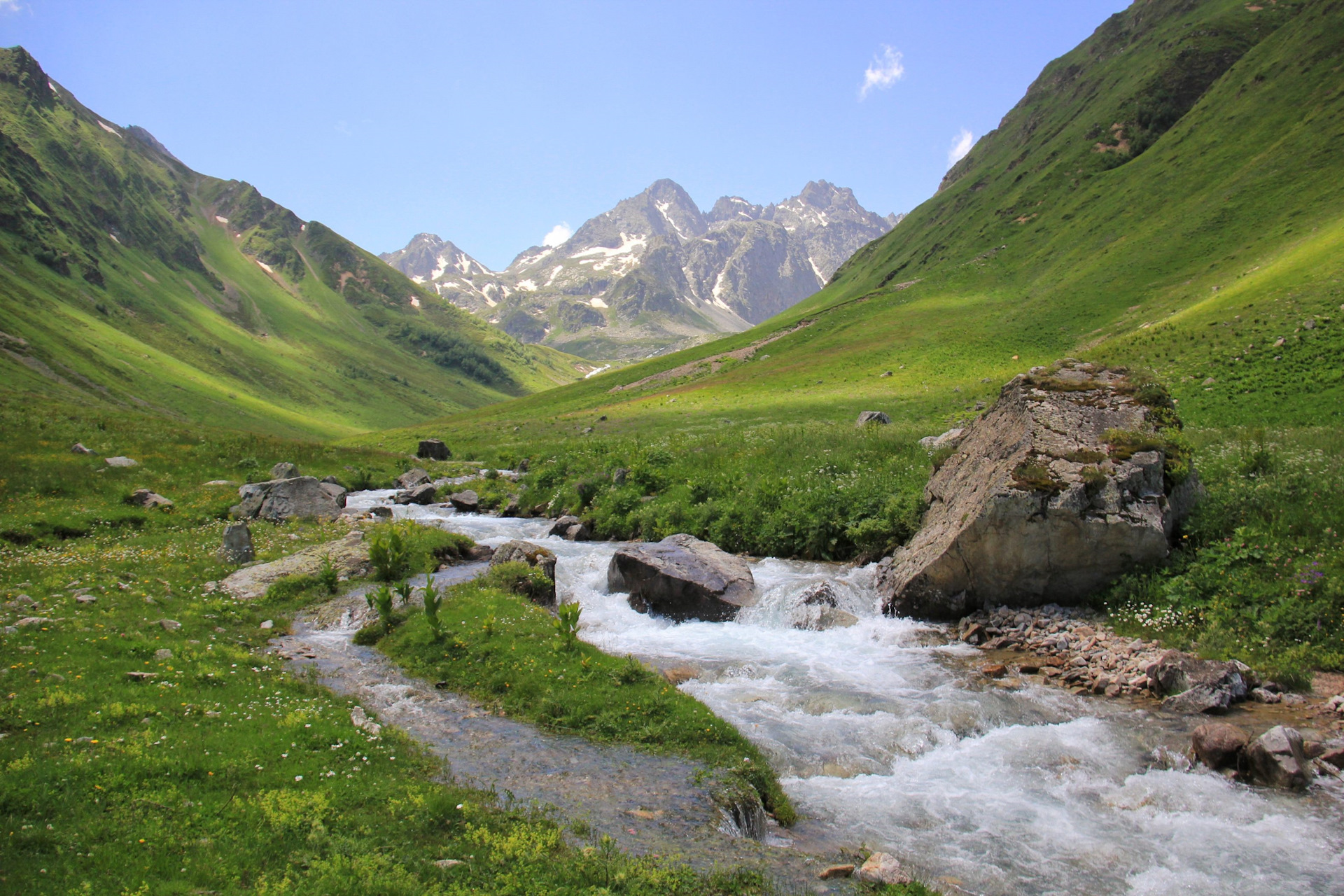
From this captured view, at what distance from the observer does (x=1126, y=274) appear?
237 feet

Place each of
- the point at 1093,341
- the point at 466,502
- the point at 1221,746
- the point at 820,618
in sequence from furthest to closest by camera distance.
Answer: the point at 1093,341 → the point at 466,502 → the point at 820,618 → the point at 1221,746

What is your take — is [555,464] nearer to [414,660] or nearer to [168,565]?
[168,565]

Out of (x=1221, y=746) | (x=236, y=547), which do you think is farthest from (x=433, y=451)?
(x=1221, y=746)

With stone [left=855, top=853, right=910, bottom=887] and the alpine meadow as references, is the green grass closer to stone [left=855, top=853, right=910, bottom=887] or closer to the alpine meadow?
the alpine meadow

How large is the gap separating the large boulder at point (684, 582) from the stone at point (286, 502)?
17641 millimetres

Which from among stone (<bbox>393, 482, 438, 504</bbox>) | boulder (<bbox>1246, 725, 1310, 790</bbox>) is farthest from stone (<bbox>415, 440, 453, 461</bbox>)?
boulder (<bbox>1246, 725, 1310, 790</bbox>)

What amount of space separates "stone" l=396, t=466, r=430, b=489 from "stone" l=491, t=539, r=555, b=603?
24074mm

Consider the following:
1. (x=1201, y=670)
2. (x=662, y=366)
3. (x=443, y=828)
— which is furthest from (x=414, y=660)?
(x=662, y=366)

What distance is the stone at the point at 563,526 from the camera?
32906 mm

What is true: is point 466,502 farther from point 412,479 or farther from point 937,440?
point 937,440

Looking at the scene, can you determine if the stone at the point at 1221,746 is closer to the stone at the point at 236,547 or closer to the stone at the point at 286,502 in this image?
the stone at the point at 236,547

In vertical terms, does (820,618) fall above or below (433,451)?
above

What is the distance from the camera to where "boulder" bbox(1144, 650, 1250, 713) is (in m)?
12.8

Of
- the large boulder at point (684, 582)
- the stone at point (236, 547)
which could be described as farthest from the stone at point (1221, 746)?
the stone at point (236, 547)
